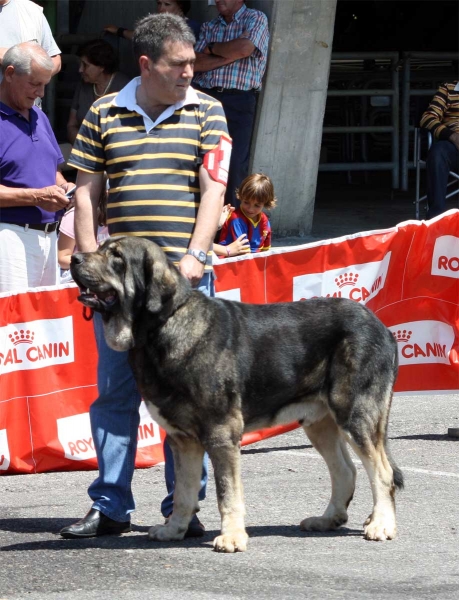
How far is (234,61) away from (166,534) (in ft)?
21.2

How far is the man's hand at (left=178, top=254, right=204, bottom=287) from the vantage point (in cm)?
518

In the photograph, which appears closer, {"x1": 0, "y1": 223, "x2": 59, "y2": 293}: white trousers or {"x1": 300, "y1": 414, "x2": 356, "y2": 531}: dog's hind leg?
{"x1": 300, "y1": 414, "x2": 356, "y2": 531}: dog's hind leg

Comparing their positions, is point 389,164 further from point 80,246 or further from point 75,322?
point 80,246

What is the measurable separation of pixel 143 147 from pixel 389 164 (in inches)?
438

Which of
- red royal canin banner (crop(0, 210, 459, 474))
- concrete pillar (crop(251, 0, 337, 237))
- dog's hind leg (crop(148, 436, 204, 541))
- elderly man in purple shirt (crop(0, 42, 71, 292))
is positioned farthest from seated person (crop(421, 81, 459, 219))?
dog's hind leg (crop(148, 436, 204, 541))

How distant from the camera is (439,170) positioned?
39.9ft

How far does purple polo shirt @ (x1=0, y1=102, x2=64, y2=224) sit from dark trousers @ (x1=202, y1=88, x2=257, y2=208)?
4468 mm

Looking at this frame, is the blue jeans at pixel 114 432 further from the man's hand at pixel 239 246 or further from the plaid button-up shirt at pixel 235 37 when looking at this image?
the plaid button-up shirt at pixel 235 37

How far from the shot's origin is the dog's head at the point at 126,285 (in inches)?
193

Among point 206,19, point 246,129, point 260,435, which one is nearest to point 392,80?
point 206,19

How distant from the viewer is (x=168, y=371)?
16.7 feet

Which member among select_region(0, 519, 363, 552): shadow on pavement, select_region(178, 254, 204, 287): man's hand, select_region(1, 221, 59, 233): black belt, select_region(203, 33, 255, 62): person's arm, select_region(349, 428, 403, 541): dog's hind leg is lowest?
select_region(0, 519, 363, 552): shadow on pavement

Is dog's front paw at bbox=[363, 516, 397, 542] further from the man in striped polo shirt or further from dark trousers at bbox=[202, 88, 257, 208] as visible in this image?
dark trousers at bbox=[202, 88, 257, 208]

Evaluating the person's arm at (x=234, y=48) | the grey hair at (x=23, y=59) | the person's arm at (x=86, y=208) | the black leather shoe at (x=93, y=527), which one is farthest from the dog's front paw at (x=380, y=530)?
the person's arm at (x=234, y=48)
